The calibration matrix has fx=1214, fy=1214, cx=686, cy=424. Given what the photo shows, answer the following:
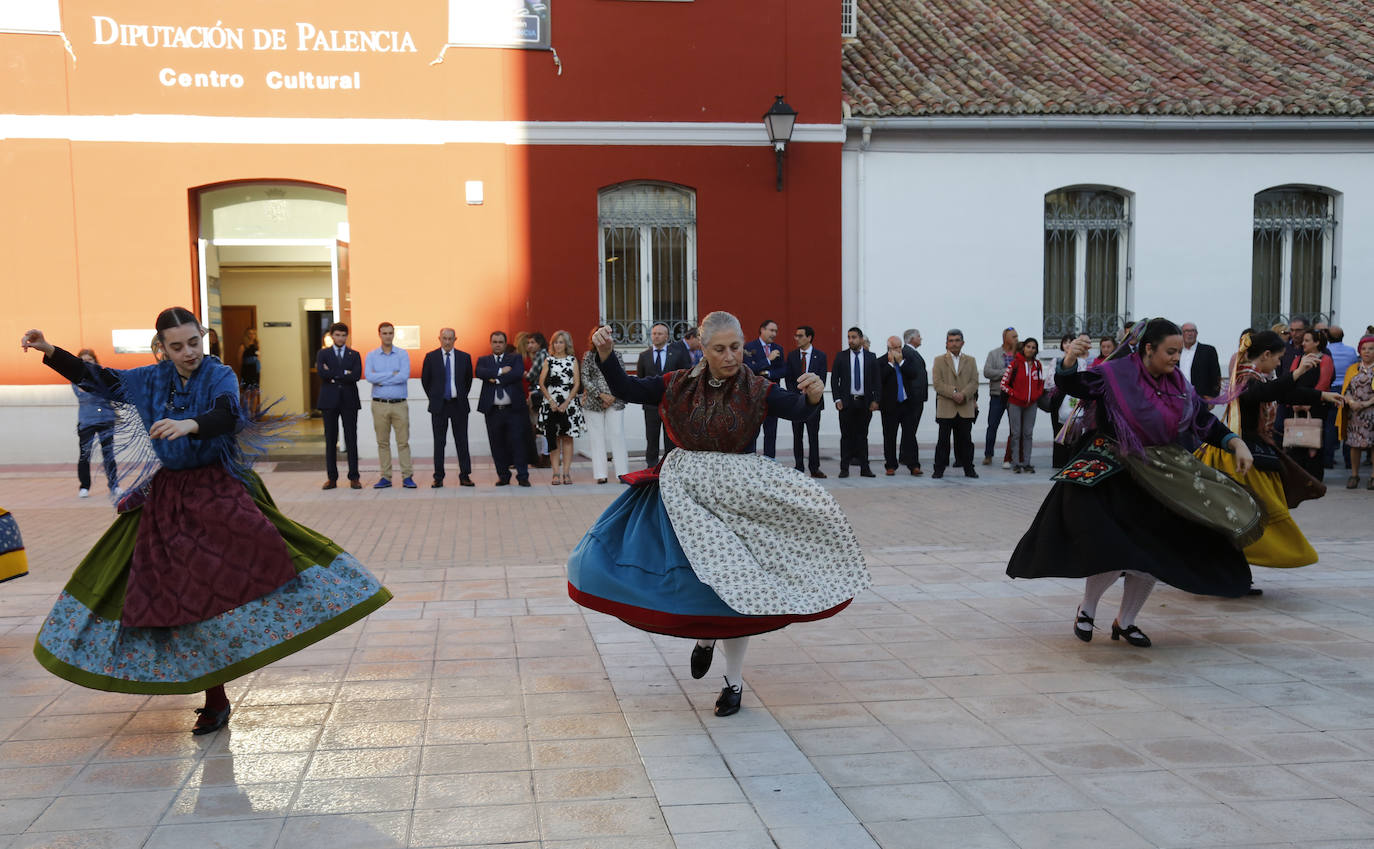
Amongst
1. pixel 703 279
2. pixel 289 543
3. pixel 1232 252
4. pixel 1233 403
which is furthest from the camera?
pixel 1232 252

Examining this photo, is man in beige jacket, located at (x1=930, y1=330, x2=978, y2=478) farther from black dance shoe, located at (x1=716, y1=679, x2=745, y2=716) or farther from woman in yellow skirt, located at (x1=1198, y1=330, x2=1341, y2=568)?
black dance shoe, located at (x1=716, y1=679, x2=745, y2=716)

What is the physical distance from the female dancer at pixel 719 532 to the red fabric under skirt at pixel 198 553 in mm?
1200

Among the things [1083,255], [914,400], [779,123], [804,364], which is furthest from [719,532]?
[1083,255]

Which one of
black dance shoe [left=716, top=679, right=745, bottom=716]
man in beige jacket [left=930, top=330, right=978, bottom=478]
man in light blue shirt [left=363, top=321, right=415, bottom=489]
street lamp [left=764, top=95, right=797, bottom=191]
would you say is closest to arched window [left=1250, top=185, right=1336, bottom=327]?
man in beige jacket [left=930, top=330, right=978, bottom=478]

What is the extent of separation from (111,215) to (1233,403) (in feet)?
41.9

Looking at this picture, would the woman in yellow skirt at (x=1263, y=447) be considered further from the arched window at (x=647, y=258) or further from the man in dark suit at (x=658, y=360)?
the arched window at (x=647, y=258)

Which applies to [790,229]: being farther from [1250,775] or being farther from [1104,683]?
[1250,775]

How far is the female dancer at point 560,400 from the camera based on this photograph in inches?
500

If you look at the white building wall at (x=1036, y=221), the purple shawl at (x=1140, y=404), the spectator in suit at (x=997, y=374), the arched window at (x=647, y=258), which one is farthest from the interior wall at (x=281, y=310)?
the purple shawl at (x=1140, y=404)

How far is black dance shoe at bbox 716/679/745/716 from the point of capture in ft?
15.9

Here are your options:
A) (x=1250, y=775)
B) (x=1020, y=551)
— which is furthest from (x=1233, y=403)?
(x=1250, y=775)

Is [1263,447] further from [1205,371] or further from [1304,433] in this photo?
[1205,371]

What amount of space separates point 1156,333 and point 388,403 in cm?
868

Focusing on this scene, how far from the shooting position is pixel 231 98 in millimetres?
14688
